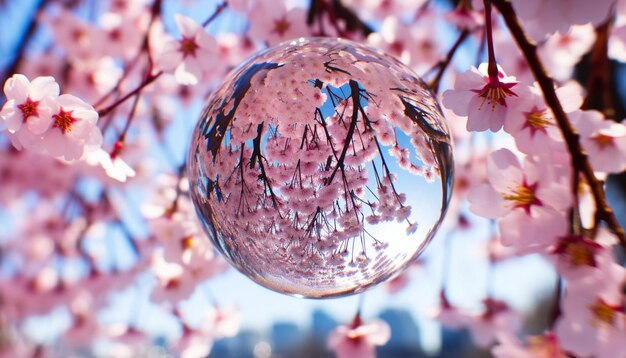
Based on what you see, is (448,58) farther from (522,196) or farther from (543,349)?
(543,349)

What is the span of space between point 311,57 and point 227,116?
0.10m

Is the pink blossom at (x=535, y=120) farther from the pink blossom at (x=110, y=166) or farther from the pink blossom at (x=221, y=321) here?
the pink blossom at (x=221, y=321)

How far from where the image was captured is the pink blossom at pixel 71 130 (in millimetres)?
727

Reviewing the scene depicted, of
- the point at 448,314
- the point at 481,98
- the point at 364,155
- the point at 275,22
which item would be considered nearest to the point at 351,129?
the point at 364,155

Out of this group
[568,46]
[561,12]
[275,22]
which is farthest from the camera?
[568,46]

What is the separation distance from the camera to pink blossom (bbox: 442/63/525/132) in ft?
2.10

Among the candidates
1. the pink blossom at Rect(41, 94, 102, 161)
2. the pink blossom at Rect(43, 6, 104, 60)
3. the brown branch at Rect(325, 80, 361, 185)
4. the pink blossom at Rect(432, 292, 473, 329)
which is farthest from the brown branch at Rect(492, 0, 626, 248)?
the pink blossom at Rect(43, 6, 104, 60)

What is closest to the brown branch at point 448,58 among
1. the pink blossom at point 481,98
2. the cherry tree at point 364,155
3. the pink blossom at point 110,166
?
the cherry tree at point 364,155

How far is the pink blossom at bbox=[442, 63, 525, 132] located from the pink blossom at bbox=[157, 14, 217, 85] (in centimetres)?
43

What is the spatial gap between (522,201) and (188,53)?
56 centimetres

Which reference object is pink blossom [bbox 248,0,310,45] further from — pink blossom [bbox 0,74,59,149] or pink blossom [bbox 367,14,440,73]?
pink blossom [bbox 0,74,59,149]

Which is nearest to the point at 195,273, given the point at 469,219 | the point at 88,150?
the point at 88,150

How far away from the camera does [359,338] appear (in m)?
1.11

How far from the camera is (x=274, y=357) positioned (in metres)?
13.5
